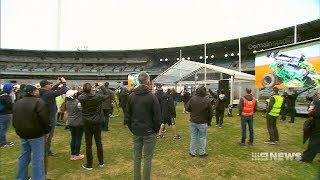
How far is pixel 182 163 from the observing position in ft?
18.8

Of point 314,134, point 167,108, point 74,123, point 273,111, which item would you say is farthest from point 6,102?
point 314,134

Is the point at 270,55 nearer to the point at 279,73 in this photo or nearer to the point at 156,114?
the point at 279,73

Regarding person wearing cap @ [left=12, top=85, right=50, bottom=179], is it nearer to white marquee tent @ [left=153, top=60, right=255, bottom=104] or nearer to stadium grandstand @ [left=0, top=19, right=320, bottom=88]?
white marquee tent @ [left=153, top=60, right=255, bottom=104]

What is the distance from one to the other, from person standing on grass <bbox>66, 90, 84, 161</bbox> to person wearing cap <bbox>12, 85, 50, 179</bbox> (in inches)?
66.3

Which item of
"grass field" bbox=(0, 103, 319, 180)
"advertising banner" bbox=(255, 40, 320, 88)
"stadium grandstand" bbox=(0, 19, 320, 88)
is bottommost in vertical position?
"grass field" bbox=(0, 103, 319, 180)

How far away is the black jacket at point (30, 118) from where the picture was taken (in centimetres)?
371

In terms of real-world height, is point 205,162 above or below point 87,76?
below

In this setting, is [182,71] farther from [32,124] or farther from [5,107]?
[32,124]

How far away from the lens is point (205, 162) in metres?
5.84

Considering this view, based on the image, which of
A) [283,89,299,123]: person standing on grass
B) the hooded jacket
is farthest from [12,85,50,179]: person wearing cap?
[283,89,299,123]: person standing on grass

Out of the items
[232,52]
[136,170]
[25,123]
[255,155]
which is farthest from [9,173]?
[232,52]

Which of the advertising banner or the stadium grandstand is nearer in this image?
the advertising banner

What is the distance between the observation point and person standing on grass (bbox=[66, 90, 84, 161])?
18.5 feet

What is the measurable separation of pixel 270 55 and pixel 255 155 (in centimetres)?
1162
